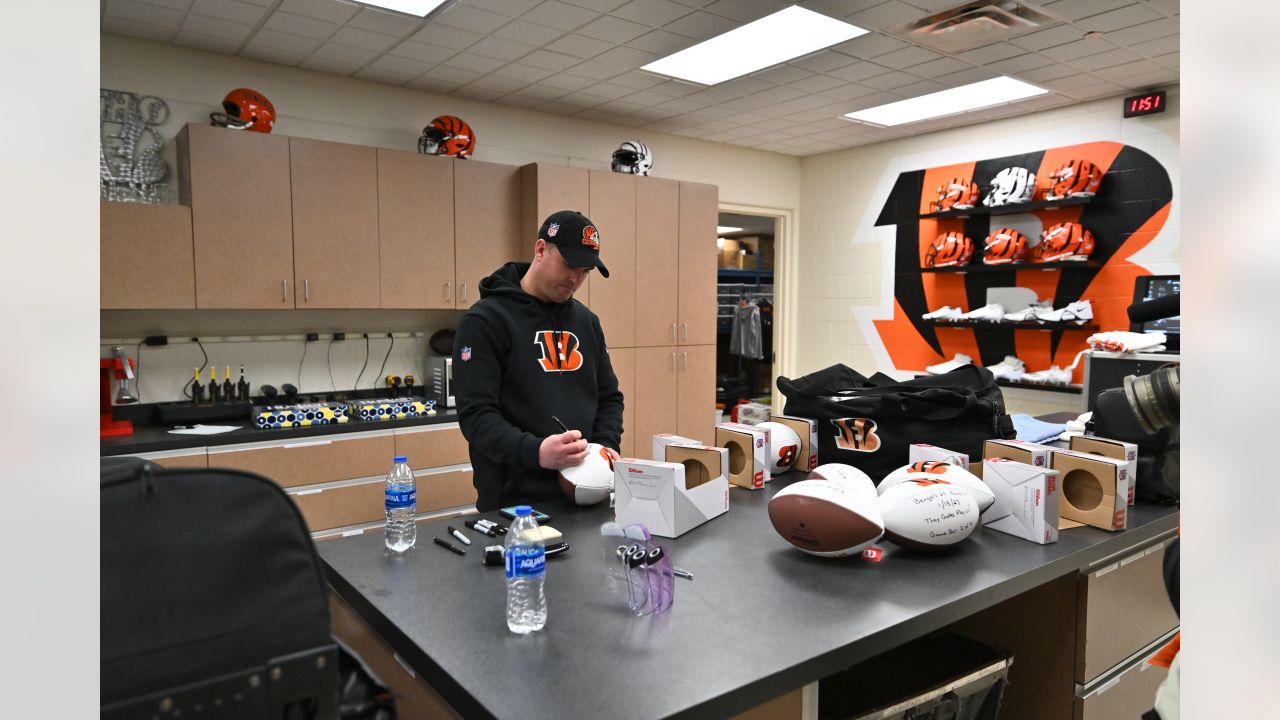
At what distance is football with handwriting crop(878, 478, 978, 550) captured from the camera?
1705 mm

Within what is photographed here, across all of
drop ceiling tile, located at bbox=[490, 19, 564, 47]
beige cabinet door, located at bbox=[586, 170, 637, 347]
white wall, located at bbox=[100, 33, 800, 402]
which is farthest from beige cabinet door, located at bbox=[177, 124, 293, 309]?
beige cabinet door, located at bbox=[586, 170, 637, 347]

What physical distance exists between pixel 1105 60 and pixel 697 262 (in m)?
2.69

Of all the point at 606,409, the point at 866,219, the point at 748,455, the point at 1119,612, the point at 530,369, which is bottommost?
the point at 1119,612

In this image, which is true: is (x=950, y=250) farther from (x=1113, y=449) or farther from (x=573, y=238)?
(x=573, y=238)

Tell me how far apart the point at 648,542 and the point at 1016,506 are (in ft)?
3.33

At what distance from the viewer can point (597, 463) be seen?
208 centimetres

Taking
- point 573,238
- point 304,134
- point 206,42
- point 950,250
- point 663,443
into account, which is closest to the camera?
point 663,443

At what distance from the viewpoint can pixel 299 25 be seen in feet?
12.1

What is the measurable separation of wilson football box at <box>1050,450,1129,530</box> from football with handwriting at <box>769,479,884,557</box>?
66 centimetres

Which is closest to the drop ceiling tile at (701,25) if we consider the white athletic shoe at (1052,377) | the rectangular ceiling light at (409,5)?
the rectangular ceiling light at (409,5)

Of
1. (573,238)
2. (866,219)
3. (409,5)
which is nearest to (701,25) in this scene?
(409,5)

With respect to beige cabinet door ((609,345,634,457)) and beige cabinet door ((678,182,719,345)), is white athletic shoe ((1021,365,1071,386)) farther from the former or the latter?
beige cabinet door ((609,345,634,457))
